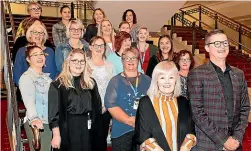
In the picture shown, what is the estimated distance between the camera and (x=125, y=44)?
3.73 m

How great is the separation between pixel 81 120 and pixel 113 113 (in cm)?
30

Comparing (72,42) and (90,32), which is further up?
(90,32)

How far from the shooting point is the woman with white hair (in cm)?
241

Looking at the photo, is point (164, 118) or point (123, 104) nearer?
point (164, 118)

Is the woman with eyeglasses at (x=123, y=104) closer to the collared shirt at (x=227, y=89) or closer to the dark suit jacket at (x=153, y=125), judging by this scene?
the dark suit jacket at (x=153, y=125)

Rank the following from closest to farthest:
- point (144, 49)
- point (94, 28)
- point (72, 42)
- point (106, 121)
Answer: point (106, 121), point (72, 42), point (144, 49), point (94, 28)

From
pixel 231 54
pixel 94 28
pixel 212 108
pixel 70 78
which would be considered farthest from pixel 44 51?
pixel 231 54

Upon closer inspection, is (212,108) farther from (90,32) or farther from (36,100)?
(90,32)

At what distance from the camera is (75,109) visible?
279 centimetres

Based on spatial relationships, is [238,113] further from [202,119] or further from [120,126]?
[120,126]

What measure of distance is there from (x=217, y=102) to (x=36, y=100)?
4.92ft

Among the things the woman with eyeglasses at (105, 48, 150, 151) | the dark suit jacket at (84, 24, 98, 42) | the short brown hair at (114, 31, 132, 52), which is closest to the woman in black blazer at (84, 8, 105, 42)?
the dark suit jacket at (84, 24, 98, 42)

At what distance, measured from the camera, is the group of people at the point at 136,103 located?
2465mm

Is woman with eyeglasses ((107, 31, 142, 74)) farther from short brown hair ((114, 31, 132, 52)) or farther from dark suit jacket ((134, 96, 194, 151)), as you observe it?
dark suit jacket ((134, 96, 194, 151))
